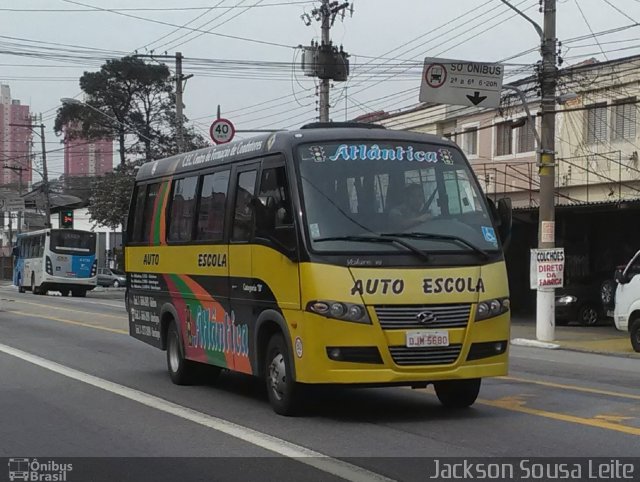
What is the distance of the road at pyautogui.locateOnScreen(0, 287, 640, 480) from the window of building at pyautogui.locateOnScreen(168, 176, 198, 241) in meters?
1.98

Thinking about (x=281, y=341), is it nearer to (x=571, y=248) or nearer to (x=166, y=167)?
(x=166, y=167)

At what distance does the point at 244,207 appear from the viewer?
397 inches

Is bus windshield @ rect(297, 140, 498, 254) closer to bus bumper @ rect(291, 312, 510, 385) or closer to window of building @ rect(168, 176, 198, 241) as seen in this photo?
bus bumper @ rect(291, 312, 510, 385)

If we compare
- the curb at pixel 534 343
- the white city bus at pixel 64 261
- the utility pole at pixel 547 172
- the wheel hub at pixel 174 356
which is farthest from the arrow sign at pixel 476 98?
the white city bus at pixel 64 261

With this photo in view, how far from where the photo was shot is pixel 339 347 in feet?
27.8

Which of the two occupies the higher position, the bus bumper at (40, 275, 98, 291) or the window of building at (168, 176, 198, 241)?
the window of building at (168, 176, 198, 241)

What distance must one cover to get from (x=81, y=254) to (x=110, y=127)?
26808mm

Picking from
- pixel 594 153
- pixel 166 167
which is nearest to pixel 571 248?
pixel 594 153

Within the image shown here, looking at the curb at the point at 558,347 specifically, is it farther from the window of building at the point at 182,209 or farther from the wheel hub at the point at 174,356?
the window of building at the point at 182,209

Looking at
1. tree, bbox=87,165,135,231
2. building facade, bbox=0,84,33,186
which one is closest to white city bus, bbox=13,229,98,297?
tree, bbox=87,165,135,231

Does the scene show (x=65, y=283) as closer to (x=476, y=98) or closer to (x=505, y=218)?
(x=476, y=98)

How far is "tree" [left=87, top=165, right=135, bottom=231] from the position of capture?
5556 centimetres

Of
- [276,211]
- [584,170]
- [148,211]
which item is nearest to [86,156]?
[584,170]

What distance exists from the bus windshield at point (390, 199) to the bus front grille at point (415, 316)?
1.89 ft
